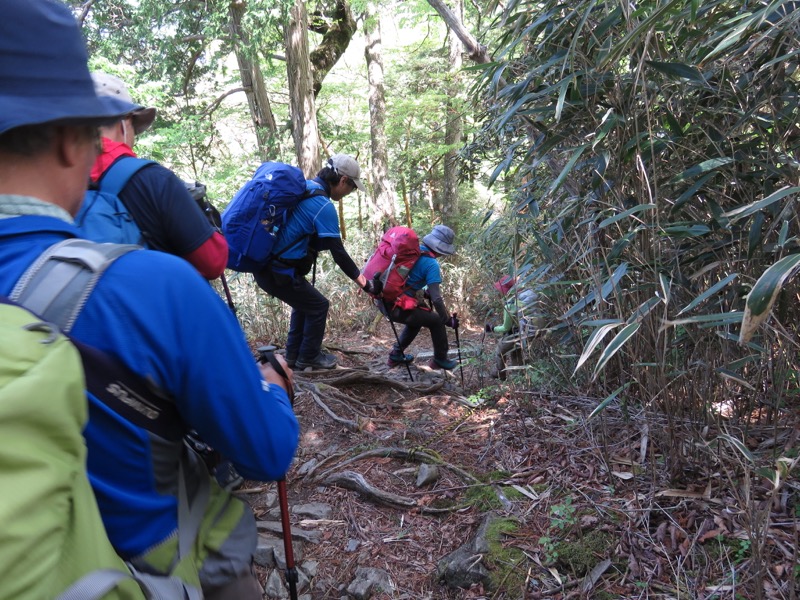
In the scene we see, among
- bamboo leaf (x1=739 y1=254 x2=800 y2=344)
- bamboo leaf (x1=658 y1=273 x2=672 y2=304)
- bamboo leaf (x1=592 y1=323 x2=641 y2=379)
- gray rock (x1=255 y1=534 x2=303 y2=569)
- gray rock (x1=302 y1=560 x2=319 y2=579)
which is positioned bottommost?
gray rock (x1=302 y1=560 x2=319 y2=579)

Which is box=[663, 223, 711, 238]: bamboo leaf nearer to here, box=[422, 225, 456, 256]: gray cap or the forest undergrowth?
the forest undergrowth

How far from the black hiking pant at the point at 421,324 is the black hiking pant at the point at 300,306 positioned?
907 millimetres

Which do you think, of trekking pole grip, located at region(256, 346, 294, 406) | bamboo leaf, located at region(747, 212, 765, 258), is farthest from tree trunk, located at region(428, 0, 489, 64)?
trekking pole grip, located at region(256, 346, 294, 406)

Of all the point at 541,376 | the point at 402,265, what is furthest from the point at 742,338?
the point at 402,265

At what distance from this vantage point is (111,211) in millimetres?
2020

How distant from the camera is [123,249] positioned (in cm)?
94

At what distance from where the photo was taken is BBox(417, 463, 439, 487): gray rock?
11.0 ft

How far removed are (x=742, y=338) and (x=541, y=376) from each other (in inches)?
98.3

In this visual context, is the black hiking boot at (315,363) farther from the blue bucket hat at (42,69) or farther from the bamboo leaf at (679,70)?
the blue bucket hat at (42,69)

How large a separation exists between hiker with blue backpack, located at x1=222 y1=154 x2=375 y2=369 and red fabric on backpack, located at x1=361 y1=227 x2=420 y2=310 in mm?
A: 603

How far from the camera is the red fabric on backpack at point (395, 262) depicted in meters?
5.67

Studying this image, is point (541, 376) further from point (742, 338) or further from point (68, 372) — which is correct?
point (68, 372)

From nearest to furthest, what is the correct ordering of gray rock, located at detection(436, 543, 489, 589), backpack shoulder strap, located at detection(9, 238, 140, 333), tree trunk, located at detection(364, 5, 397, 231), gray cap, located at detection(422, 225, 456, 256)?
backpack shoulder strap, located at detection(9, 238, 140, 333) < gray rock, located at detection(436, 543, 489, 589) < gray cap, located at detection(422, 225, 456, 256) < tree trunk, located at detection(364, 5, 397, 231)

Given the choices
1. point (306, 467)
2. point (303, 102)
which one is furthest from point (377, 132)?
point (306, 467)
